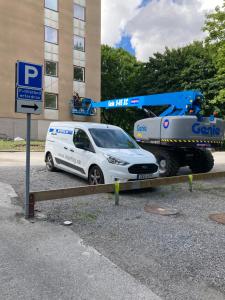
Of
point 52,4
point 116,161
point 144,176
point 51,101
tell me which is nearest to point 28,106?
point 116,161

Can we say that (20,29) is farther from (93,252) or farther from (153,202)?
(93,252)

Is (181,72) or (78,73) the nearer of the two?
(78,73)

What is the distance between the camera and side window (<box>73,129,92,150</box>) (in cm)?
932

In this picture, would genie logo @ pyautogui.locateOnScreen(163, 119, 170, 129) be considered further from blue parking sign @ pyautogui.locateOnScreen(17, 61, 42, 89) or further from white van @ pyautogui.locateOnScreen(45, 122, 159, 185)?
blue parking sign @ pyautogui.locateOnScreen(17, 61, 42, 89)

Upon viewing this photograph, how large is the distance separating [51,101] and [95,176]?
836 inches

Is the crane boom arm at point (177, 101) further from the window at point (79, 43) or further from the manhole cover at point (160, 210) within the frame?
the window at point (79, 43)

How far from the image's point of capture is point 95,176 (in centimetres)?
874

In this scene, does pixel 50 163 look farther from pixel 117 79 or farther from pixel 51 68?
pixel 117 79

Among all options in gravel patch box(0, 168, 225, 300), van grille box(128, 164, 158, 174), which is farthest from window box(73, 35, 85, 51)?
van grille box(128, 164, 158, 174)

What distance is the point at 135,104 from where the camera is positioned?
1374 centimetres

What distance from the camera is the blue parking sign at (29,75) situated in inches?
229

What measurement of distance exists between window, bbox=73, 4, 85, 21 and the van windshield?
2338cm


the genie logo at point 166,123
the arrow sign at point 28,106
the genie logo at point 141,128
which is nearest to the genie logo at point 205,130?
the genie logo at point 166,123

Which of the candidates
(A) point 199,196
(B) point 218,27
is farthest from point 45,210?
(B) point 218,27
